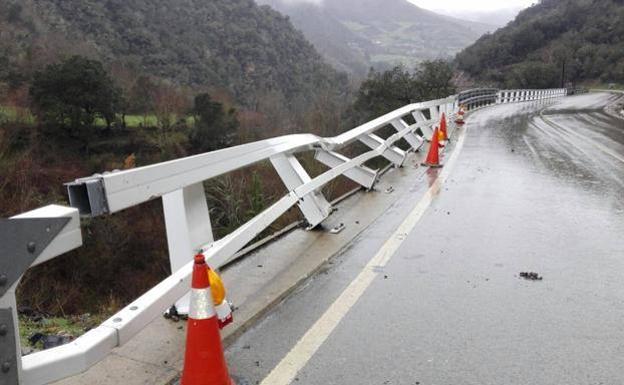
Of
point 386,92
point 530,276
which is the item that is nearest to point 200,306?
point 530,276

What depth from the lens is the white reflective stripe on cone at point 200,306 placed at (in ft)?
9.82

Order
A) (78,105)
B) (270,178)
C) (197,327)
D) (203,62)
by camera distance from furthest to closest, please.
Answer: (203,62) < (78,105) < (270,178) < (197,327)

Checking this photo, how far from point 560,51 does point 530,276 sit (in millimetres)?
115588

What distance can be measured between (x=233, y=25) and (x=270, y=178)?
111 meters

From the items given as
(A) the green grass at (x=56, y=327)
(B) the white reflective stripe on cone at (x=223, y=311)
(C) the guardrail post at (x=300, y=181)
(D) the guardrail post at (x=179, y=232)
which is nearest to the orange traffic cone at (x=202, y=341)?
(B) the white reflective stripe on cone at (x=223, y=311)

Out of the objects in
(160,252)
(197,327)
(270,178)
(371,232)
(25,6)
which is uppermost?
(25,6)

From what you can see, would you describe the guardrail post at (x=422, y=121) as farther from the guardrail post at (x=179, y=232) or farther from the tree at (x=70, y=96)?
the tree at (x=70, y=96)

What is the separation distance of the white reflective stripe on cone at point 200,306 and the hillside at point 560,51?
94950mm

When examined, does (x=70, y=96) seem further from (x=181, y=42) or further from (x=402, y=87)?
(x=181, y=42)

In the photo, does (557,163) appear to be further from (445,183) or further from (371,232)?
(371,232)

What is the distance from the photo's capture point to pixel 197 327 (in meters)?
2.98

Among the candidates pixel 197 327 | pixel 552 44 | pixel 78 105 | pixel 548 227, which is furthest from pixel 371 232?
pixel 552 44

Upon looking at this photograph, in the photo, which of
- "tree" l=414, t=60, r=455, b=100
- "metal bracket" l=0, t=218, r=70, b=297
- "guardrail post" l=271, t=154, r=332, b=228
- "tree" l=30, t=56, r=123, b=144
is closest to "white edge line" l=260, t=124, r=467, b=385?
"guardrail post" l=271, t=154, r=332, b=228

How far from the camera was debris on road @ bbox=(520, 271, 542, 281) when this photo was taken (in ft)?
16.6
